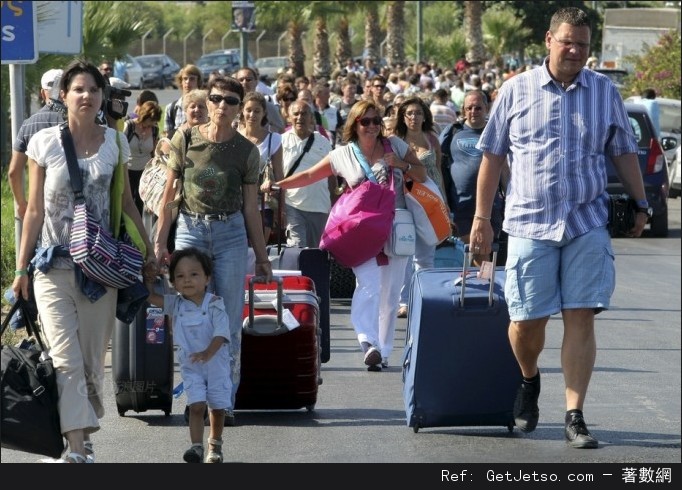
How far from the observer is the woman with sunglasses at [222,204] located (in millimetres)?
7766

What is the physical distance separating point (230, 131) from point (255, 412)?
5.26ft

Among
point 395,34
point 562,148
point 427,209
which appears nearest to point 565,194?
point 562,148

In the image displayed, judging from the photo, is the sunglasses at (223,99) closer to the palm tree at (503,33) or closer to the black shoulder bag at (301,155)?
the black shoulder bag at (301,155)

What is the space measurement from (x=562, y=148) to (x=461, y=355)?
115 cm

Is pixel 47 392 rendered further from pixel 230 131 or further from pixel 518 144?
pixel 518 144

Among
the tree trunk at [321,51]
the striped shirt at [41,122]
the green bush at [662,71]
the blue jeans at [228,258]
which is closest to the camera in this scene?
the blue jeans at [228,258]

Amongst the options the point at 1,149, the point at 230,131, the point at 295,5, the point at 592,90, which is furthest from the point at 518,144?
the point at 295,5

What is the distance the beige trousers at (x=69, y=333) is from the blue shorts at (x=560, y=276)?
1.85 m

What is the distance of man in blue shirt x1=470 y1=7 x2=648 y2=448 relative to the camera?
709cm

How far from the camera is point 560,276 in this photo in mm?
7180

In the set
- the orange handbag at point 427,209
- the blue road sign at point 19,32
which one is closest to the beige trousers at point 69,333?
the orange handbag at point 427,209

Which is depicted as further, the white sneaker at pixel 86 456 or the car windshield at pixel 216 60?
the car windshield at pixel 216 60

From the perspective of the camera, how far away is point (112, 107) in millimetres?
9328

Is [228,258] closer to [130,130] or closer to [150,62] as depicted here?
[130,130]
